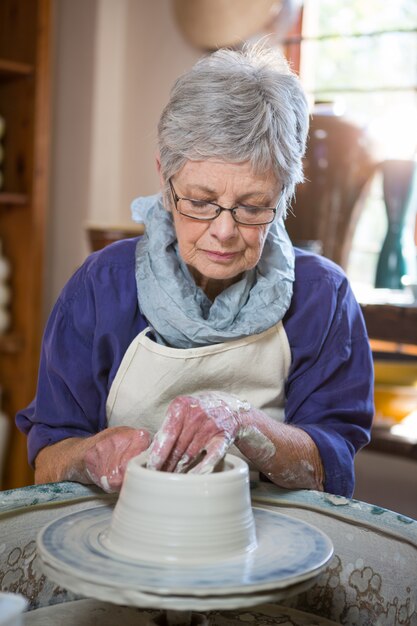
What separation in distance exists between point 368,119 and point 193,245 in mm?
1484

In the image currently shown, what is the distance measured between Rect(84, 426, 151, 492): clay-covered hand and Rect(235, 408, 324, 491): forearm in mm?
138

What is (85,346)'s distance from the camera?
58.4 inches

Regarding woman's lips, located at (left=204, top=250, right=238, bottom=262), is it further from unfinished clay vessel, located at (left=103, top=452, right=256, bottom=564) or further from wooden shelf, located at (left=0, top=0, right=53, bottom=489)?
wooden shelf, located at (left=0, top=0, right=53, bottom=489)

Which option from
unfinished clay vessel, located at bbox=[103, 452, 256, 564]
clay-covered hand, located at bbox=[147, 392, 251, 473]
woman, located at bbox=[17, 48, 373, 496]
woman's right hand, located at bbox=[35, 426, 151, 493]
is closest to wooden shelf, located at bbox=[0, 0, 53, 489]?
woman, located at bbox=[17, 48, 373, 496]

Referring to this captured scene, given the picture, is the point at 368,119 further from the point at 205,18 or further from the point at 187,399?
the point at 187,399

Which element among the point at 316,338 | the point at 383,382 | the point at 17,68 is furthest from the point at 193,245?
the point at 17,68

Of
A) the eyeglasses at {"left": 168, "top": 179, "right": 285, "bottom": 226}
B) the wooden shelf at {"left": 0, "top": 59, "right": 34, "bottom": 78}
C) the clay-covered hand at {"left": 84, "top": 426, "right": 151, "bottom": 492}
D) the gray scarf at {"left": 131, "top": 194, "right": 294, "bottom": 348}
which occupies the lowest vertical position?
the clay-covered hand at {"left": 84, "top": 426, "right": 151, "bottom": 492}

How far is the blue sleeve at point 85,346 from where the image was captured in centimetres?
146

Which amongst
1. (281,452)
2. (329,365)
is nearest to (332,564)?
(281,452)

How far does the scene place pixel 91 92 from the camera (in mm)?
3383

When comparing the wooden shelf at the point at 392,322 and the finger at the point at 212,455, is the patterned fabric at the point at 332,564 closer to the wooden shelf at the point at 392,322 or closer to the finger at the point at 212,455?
the finger at the point at 212,455

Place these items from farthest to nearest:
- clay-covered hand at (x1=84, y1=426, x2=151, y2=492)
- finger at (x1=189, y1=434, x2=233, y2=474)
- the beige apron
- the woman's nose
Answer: the beige apron, the woman's nose, clay-covered hand at (x1=84, y1=426, x2=151, y2=492), finger at (x1=189, y1=434, x2=233, y2=474)

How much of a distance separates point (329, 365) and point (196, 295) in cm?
25

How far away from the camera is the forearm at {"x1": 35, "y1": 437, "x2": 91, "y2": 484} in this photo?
134 centimetres
